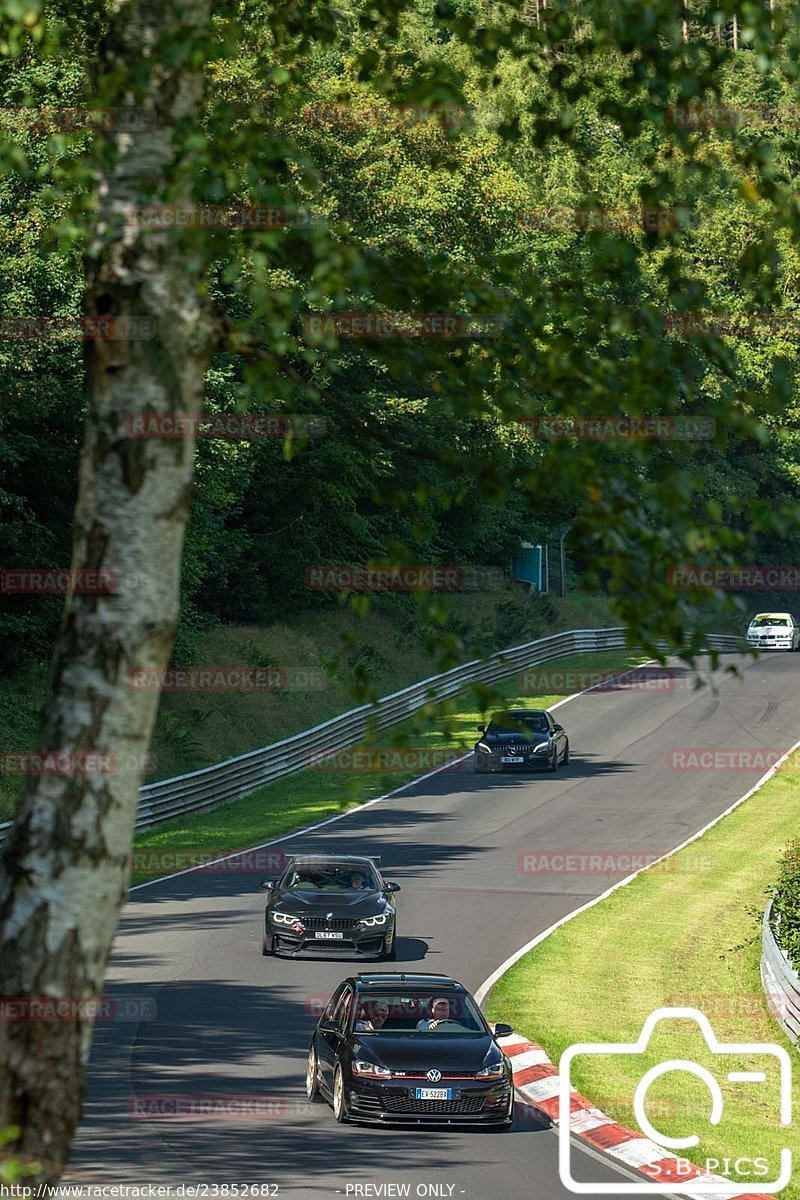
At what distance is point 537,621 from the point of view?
69.6 metres

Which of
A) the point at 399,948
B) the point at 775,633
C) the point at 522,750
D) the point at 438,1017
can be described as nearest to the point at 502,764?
the point at 522,750

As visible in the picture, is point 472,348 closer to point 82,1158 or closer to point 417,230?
point 82,1158

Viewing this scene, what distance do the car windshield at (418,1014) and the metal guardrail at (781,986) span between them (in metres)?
6.03

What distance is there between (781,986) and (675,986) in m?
2.61

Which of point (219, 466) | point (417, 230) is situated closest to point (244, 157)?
point (219, 466)

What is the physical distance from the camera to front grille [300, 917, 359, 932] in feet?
84.5

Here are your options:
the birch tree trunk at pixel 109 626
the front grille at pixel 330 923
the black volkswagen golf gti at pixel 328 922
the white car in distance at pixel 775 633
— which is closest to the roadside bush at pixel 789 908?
the black volkswagen golf gti at pixel 328 922

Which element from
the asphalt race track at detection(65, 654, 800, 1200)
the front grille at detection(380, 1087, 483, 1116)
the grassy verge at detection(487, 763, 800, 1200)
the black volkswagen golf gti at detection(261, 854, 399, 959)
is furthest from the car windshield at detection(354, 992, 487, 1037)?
the black volkswagen golf gti at detection(261, 854, 399, 959)

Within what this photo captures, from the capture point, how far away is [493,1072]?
666 inches

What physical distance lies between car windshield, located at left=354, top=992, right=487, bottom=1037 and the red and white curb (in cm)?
118

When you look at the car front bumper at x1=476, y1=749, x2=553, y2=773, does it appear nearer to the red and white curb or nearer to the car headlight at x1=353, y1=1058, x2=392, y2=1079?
the red and white curb

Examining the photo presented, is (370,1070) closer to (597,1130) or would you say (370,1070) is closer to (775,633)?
(597,1130)

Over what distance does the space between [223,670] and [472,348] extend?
45871 millimetres

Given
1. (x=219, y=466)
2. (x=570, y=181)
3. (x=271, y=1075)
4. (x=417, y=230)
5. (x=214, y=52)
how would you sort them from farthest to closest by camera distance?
1. (x=570, y=181)
2. (x=417, y=230)
3. (x=219, y=466)
4. (x=271, y=1075)
5. (x=214, y=52)
